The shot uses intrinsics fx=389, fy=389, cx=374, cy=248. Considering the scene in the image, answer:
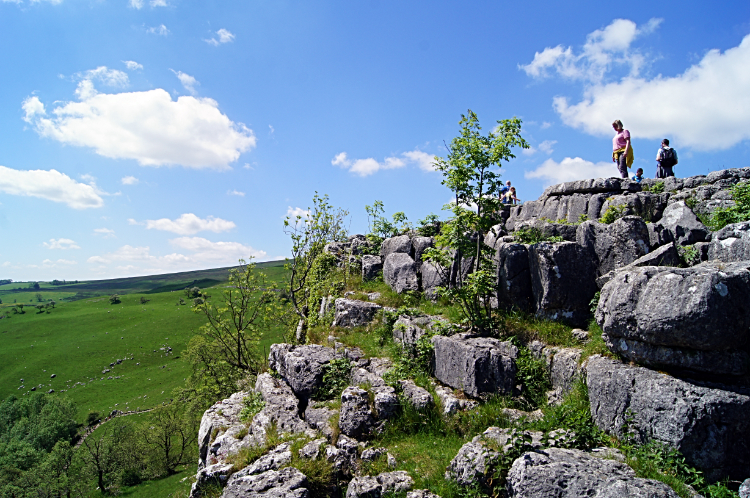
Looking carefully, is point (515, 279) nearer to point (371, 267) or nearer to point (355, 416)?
point (355, 416)

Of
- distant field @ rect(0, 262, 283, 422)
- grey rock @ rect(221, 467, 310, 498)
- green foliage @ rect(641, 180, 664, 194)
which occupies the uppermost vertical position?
green foliage @ rect(641, 180, 664, 194)

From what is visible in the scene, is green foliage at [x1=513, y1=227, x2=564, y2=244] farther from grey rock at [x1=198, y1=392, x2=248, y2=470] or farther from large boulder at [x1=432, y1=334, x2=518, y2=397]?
grey rock at [x1=198, y1=392, x2=248, y2=470]

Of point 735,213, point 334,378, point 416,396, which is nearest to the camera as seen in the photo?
point 416,396

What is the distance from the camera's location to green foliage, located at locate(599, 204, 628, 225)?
51.4 ft

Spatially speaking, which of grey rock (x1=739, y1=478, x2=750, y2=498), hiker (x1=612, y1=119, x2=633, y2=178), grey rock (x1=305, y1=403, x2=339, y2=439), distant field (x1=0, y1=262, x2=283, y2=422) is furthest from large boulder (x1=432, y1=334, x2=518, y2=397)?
distant field (x1=0, y1=262, x2=283, y2=422)

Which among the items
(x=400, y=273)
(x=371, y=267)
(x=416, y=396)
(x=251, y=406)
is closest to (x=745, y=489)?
(x=416, y=396)

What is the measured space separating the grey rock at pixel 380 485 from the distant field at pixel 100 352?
73470 millimetres

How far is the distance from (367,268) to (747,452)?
16.9 meters

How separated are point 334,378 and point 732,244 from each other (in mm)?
12725

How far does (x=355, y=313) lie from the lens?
18406mm

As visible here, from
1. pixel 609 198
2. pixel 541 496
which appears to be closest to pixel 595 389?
pixel 541 496

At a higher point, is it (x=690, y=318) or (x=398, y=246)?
(x=398, y=246)

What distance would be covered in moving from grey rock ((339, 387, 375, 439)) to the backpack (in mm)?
18996

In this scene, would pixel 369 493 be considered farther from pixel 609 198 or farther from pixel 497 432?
pixel 609 198
